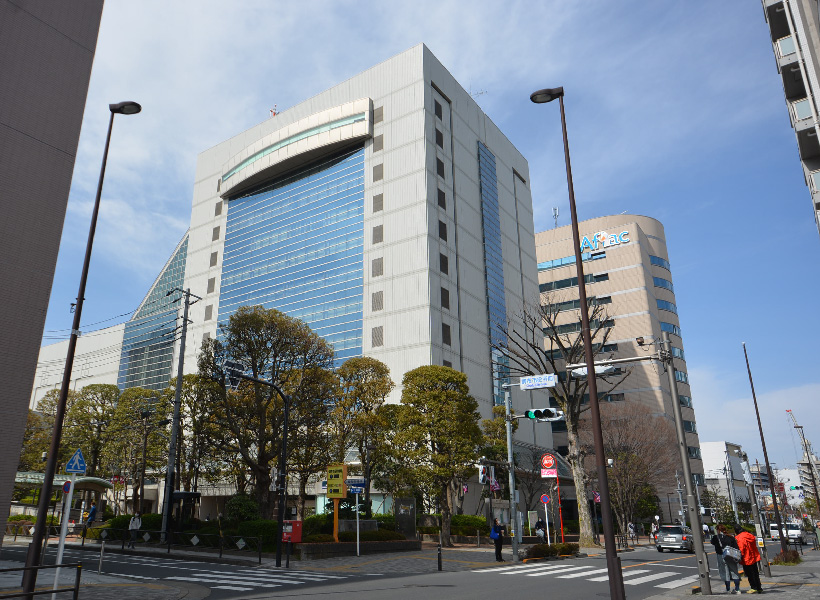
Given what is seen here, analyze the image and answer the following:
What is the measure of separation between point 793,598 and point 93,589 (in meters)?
17.8

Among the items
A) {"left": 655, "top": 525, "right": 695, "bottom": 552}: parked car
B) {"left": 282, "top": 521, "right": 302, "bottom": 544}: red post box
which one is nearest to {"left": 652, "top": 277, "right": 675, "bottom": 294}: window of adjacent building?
{"left": 655, "top": 525, "right": 695, "bottom": 552}: parked car

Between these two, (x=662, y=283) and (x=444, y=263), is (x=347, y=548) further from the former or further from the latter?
(x=662, y=283)

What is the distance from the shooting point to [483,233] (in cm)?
6850

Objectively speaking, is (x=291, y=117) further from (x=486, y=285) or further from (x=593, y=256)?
(x=593, y=256)

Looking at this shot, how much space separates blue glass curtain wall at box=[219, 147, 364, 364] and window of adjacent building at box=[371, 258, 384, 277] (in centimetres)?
171

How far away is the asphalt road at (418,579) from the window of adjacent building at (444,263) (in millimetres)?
35983

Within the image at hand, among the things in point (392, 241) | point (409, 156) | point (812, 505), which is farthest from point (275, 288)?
point (812, 505)

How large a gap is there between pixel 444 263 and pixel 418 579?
1675 inches

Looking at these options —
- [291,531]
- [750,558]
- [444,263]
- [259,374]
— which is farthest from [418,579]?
[444,263]

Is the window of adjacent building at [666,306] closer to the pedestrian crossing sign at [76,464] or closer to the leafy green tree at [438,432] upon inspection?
the leafy green tree at [438,432]

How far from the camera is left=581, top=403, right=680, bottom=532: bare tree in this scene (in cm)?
5550

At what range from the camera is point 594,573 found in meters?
20.8

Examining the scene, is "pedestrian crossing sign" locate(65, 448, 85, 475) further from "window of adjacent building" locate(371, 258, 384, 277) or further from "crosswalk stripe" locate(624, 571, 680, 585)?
"window of adjacent building" locate(371, 258, 384, 277)

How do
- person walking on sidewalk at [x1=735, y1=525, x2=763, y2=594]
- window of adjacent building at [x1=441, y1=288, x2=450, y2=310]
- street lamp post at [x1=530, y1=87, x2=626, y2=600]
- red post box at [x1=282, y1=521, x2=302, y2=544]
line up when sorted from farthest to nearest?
window of adjacent building at [x1=441, y1=288, x2=450, y2=310] < red post box at [x1=282, y1=521, x2=302, y2=544] < person walking on sidewalk at [x1=735, y1=525, x2=763, y2=594] < street lamp post at [x1=530, y1=87, x2=626, y2=600]
